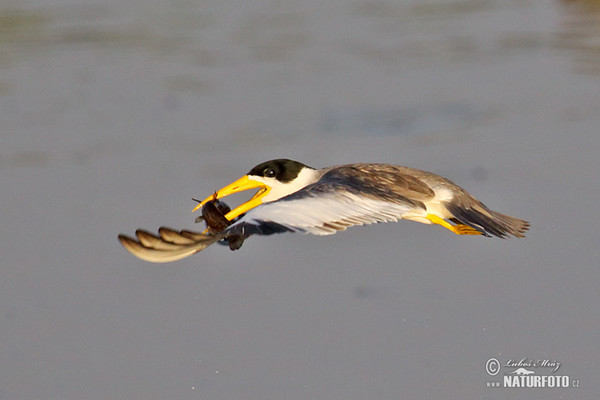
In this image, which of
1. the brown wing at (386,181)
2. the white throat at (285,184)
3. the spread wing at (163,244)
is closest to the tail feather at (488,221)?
the brown wing at (386,181)

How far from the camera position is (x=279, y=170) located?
24.7ft

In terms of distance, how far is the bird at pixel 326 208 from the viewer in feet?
18.3

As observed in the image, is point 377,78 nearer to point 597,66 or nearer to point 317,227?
point 597,66

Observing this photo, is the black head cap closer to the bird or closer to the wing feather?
the bird

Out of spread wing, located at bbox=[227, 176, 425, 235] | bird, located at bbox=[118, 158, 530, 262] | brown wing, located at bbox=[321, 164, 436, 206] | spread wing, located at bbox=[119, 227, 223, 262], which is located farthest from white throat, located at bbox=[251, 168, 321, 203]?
spread wing, located at bbox=[119, 227, 223, 262]

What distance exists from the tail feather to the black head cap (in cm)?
118

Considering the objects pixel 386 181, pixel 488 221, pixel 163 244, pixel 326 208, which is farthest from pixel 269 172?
pixel 163 244

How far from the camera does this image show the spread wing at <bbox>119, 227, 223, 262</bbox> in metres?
5.48

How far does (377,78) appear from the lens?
12.1 metres

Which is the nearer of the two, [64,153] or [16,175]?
[16,175]

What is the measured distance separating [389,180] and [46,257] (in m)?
2.51

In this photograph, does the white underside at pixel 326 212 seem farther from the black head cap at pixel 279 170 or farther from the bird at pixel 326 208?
the black head cap at pixel 279 170

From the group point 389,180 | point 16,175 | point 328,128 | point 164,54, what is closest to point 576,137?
point 328,128

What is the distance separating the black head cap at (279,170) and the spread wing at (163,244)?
1.98m
